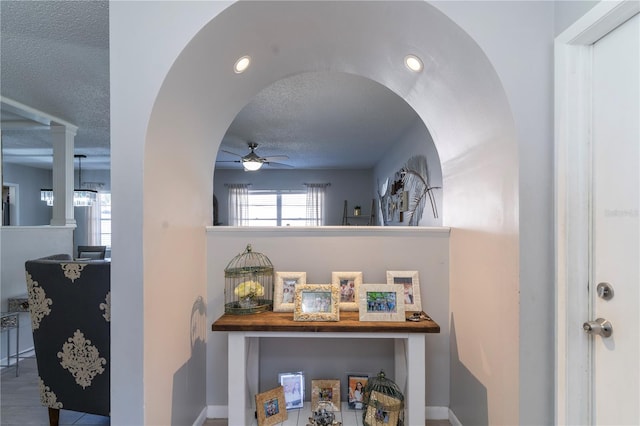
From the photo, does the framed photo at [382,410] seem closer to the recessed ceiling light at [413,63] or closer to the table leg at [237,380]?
the table leg at [237,380]

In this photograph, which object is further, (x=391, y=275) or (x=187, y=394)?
(x=391, y=275)

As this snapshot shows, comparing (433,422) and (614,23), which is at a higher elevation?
(614,23)

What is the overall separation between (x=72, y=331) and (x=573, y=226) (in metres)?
2.58

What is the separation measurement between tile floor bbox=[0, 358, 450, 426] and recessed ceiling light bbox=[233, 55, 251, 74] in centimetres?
202

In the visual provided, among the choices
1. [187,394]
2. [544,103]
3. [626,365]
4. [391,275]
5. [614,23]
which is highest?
[614,23]

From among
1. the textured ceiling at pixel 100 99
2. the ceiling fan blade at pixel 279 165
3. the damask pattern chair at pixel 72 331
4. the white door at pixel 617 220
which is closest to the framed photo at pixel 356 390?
the white door at pixel 617 220

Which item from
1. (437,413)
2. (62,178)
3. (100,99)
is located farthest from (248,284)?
(62,178)

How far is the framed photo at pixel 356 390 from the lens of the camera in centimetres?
208

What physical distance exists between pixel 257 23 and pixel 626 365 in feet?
6.58

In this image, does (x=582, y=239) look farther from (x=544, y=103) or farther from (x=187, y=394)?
(x=187, y=394)

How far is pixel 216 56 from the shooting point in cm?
165

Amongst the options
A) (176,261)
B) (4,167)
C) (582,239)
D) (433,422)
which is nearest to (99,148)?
(4,167)

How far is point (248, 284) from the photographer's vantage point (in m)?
1.93


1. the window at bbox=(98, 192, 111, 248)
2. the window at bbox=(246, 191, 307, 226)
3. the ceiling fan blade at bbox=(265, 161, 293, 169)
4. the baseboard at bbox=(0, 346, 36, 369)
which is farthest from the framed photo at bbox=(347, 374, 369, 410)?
the window at bbox=(98, 192, 111, 248)
